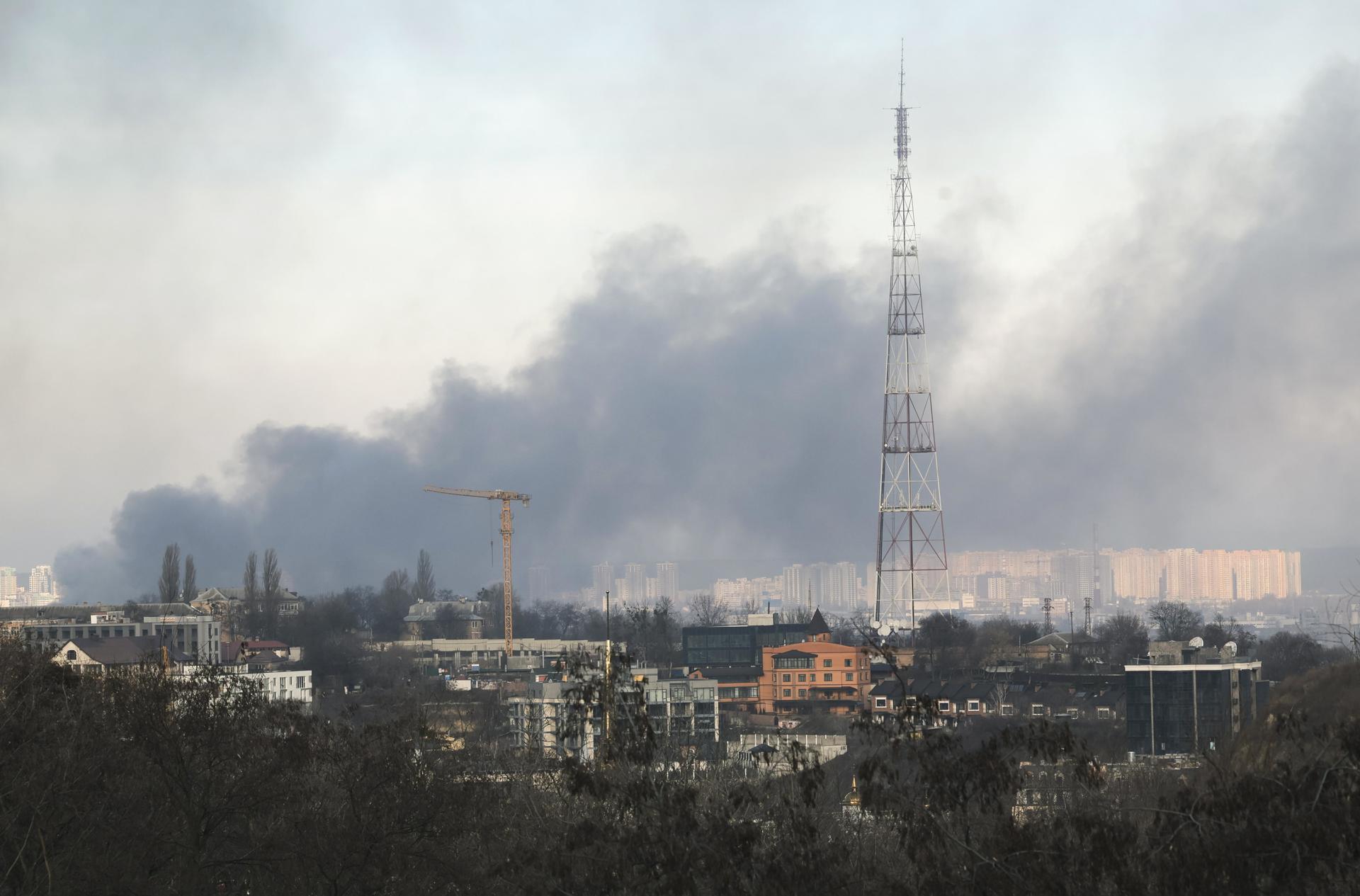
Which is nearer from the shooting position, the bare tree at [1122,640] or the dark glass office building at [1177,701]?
the dark glass office building at [1177,701]

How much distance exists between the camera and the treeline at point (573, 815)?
6512mm

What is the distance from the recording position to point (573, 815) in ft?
45.3

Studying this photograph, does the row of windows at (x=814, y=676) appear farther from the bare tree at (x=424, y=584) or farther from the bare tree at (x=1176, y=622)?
the bare tree at (x=424, y=584)

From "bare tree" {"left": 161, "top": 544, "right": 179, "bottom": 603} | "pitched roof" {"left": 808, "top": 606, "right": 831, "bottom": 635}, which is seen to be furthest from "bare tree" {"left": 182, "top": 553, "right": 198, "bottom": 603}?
"pitched roof" {"left": 808, "top": 606, "right": 831, "bottom": 635}

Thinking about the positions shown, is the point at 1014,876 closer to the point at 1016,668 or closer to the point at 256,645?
the point at 1016,668

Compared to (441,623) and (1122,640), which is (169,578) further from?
(1122,640)

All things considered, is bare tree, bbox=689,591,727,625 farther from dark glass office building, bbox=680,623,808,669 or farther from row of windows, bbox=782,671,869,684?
row of windows, bbox=782,671,869,684

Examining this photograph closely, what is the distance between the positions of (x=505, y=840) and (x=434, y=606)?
106 meters

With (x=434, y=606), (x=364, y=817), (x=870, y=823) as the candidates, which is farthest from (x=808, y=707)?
(x=434, y=606)

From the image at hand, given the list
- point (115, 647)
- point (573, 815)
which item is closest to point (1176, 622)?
point (115, 647)

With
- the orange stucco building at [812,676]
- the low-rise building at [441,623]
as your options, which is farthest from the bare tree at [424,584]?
the orange stucco building at [812,676]

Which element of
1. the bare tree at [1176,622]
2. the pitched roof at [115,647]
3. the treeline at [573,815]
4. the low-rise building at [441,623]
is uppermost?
the treeline at [573,815]

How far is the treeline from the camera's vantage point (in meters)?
6.51

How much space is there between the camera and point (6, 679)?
1543 cm
